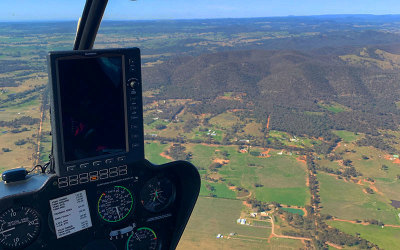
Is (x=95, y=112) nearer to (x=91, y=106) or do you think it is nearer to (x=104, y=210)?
(x=91, y=106)

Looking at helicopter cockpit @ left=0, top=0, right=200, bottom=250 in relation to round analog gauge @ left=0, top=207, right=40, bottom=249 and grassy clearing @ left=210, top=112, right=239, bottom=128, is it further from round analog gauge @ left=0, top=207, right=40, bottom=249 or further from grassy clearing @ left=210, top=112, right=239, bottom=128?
grassy clearing @ left=210, top=112, right=239, bottom=128

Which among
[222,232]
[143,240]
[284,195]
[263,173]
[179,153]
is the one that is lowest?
[263,173]

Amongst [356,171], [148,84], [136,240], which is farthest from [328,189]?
[148,84]

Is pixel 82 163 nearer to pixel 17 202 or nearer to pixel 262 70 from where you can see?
pixel 17 202

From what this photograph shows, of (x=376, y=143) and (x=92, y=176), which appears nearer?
(x=92, y=176)

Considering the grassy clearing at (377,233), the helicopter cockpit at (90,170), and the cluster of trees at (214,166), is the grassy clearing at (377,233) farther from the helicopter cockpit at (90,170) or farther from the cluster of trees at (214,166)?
the helicopter cockpit at (90,170)

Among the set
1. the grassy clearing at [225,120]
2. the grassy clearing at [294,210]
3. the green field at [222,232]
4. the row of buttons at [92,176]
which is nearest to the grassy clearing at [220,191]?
the green field at [222,232]

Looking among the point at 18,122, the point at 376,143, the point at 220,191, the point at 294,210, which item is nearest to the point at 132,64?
the point at 294,210

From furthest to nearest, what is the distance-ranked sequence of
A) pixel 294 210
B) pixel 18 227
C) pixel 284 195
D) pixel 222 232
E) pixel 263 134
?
1. pixel 263 134
2. pixel 284 195
3. pixel 294 210
4. pixel 222 232
5. pixel 18 227
